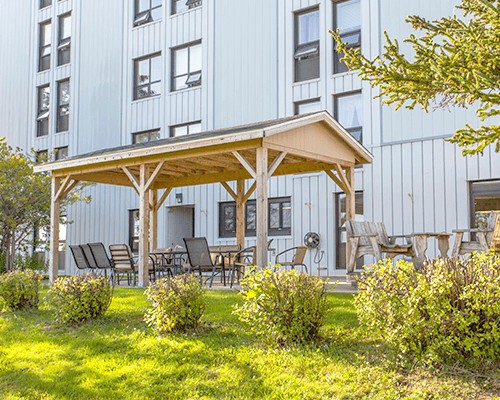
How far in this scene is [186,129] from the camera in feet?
56.4

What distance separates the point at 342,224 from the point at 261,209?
6.13m

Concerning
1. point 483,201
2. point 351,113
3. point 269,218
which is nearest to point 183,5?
point 351,113

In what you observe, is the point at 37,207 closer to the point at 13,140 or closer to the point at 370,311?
the point at 13,140

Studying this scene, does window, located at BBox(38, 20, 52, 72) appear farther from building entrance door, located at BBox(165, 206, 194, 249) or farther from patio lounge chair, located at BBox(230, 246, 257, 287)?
patio lounge chair, located at BBox(230, 246, 257, 287)

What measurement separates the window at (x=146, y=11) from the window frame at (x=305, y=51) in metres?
5.79

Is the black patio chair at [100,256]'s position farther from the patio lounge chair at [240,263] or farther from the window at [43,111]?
the window at [43,111]

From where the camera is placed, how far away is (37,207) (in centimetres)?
1564

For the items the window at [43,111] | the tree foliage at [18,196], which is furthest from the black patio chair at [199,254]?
the window at [43,111]

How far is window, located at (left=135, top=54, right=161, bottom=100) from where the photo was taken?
1803 cm

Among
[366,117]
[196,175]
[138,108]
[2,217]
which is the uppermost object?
[138,108]

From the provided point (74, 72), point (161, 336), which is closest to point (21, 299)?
point (161, 336)

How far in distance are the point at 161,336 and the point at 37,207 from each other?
11.7 m

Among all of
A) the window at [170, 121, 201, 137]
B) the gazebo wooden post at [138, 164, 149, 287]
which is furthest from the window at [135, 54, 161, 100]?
the gazebo wooden post at [138, 164, 149, 287]

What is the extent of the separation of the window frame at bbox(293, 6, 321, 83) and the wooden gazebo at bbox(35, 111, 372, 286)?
420cm
